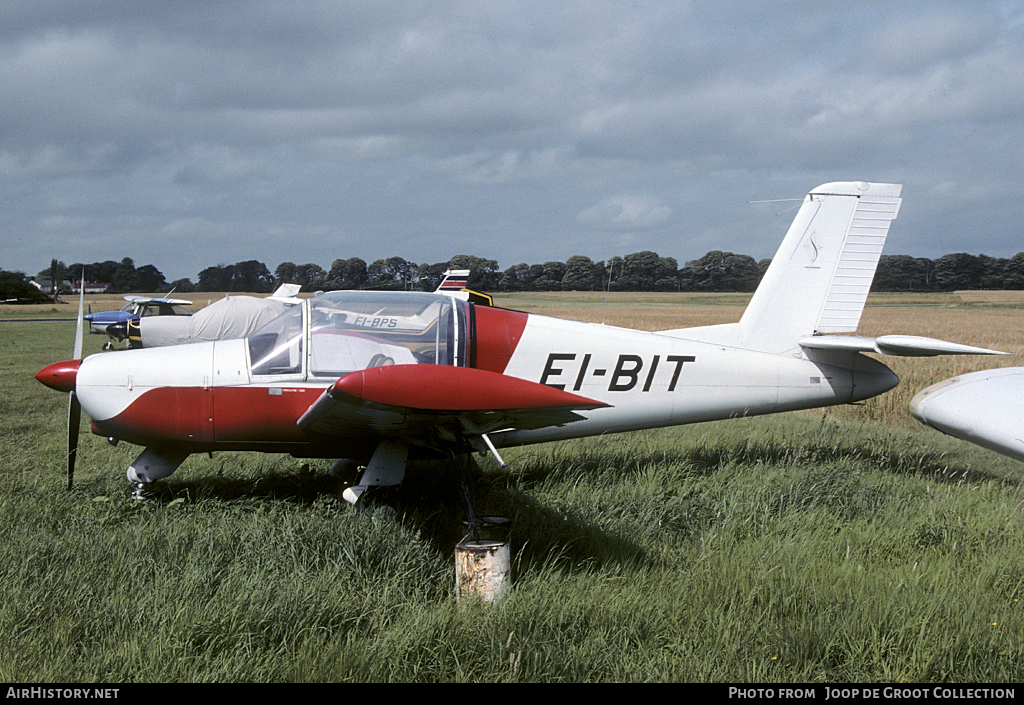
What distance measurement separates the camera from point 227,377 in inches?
177

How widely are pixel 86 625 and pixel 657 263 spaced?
106ft

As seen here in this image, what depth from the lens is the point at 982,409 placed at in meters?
4.56

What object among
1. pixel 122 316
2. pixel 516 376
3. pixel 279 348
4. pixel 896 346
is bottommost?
pixel 122 316

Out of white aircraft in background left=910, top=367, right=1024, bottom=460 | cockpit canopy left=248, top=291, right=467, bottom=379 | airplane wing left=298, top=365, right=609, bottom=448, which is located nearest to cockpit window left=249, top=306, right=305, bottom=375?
cockpit canopy left=248, top=291, right=467, bottom=379

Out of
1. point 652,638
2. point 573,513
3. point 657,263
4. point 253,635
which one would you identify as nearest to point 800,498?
point 573,513

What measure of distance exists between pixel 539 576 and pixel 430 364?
1430 mm

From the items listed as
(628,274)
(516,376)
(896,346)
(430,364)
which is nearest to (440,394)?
(430,364)

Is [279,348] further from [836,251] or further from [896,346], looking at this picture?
[836,251]

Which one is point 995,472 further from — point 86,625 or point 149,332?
point 149,332

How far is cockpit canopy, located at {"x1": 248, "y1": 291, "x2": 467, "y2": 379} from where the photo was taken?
4562 millimetres

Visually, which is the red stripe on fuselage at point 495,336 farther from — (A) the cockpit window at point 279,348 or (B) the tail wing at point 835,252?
(B) the tail wing at point 835,252

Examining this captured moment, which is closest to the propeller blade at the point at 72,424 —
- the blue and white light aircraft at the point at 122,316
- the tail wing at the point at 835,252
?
the tail wing at the point at 835,252
